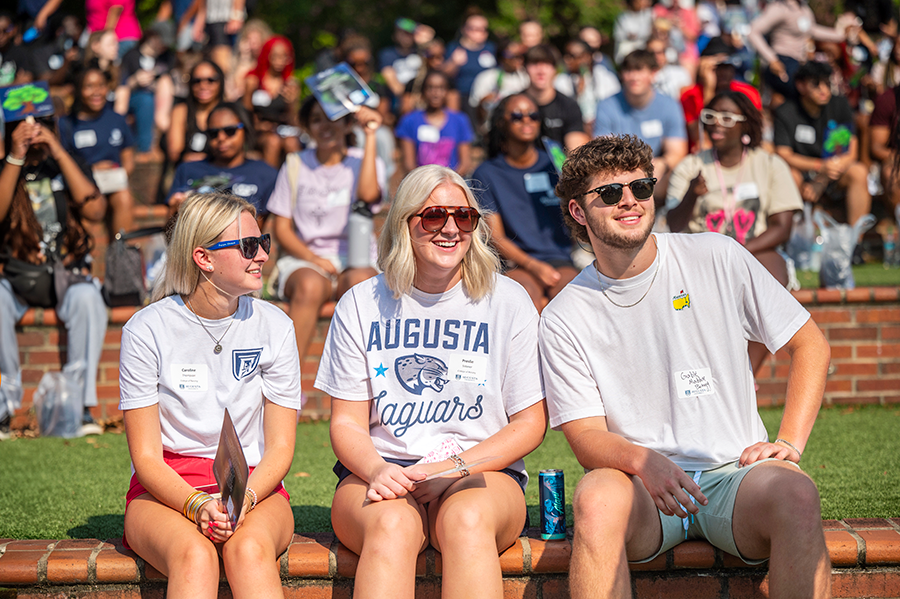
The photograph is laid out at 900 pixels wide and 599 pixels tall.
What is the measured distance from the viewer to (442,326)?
3.19 metres

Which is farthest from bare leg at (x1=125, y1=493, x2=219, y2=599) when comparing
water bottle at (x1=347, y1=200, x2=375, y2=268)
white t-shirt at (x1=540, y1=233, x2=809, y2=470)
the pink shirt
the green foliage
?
the pink shirt

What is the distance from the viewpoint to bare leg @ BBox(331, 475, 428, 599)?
276 cm

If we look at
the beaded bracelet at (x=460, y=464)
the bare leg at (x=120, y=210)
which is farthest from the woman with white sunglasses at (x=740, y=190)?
the bare leg at (x=120, y=210)

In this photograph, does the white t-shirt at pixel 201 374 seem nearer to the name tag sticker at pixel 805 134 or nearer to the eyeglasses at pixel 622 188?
the eyeglasses at pixel 622 188

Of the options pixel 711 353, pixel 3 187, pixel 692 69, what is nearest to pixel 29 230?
pixel 3 187

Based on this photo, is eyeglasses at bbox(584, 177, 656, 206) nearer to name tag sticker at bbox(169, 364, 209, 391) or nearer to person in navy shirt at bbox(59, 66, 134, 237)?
name tag sticker at bbox(169, 364, 209, 391)

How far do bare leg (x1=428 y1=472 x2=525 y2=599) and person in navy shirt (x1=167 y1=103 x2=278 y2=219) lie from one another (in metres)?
3.68

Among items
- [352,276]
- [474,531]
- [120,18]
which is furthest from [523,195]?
[120,18]

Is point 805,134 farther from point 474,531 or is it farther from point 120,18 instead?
point 120,18

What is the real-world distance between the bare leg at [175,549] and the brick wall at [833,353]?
9.70ft

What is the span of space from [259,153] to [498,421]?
265 inches

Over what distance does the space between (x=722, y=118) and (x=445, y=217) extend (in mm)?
3112

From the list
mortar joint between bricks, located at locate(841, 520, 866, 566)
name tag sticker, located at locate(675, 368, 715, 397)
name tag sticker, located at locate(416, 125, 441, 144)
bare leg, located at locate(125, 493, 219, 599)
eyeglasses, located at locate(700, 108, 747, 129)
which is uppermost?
name tag sticker, located at locate(416, 125, 441, 144)

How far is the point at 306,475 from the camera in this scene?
4609 millimetres
